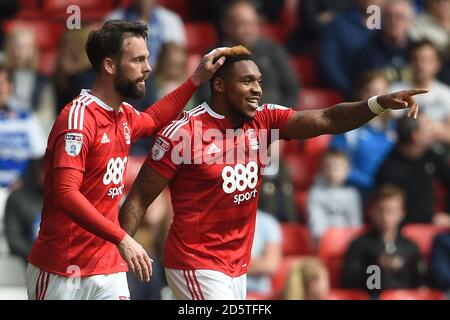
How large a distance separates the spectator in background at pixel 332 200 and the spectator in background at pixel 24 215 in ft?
7.53

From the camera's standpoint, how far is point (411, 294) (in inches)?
425

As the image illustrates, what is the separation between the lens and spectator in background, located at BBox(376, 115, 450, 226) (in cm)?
1146

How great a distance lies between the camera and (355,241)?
10867mm

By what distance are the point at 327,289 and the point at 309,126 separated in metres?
3.26

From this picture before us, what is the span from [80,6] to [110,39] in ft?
17.8

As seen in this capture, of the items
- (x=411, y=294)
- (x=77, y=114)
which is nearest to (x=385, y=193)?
(x=411, y=294)

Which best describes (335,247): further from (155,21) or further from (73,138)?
(73,138)

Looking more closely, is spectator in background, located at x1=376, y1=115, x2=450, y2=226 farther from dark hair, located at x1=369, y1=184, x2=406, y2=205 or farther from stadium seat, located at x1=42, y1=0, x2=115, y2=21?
stadium seat, located at x1=42, y1=0, x2=115, y2=21

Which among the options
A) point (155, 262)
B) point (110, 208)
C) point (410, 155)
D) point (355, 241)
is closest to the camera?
point (110, 208)

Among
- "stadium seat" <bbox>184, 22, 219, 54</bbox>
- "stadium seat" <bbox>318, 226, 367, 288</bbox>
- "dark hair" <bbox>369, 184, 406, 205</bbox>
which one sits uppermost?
"stadium seat" <bbox>184, 22, 219, 54</bbox>

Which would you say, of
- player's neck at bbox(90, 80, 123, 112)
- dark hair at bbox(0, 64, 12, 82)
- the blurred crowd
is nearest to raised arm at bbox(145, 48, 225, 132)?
player's neck at bbox(90, 80, 123, 112)

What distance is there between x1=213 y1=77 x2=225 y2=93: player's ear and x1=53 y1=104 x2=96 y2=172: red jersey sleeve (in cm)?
80

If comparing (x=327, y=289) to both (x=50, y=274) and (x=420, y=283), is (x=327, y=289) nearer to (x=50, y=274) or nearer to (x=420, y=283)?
(x=420, y=283)

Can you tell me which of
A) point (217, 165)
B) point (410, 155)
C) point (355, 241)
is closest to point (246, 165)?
point (217, 165)
